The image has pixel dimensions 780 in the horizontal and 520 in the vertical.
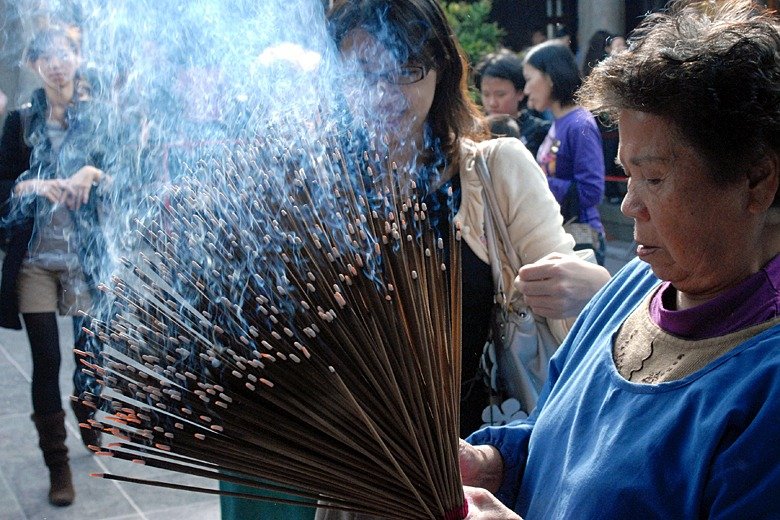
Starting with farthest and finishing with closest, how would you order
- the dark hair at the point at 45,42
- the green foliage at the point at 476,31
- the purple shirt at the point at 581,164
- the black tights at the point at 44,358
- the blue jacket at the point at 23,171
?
the green foliage at the point at 476,31 < the purple shirt at the point at 581,164 < the black tights at the point at 44,358 < the blue jacket at the point at 23,171 < the dark hair at the point at 45,42

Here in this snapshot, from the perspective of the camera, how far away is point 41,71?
3768 mm

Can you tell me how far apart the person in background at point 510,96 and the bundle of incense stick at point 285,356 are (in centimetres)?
430

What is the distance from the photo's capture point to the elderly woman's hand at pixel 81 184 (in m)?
3.30

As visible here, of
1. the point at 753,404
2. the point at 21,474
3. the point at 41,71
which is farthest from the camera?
the point at 21,474

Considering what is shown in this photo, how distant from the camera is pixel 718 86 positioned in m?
1.26

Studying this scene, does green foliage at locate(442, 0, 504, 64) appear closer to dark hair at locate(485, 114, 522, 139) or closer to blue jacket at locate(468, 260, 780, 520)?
dark hair at locate(485, 114, 522, 139)

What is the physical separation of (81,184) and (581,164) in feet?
9.09

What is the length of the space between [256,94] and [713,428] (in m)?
1.13

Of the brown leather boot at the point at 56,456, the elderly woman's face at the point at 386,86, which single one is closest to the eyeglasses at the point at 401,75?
the elderly woman's face at the point at 386,86

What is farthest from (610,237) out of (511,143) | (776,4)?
(511,143)

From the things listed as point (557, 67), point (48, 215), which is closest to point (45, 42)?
point (48, 215)

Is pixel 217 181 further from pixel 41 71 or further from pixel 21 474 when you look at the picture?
pixel 21 474

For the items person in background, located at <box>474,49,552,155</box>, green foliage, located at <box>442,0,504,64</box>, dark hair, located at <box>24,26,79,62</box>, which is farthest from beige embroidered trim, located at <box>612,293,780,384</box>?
green foliage, located at <box>442,0,504,64</box>

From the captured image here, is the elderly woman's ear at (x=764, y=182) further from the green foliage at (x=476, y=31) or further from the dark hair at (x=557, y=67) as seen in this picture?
the green foliage at (x=476, y=31)
